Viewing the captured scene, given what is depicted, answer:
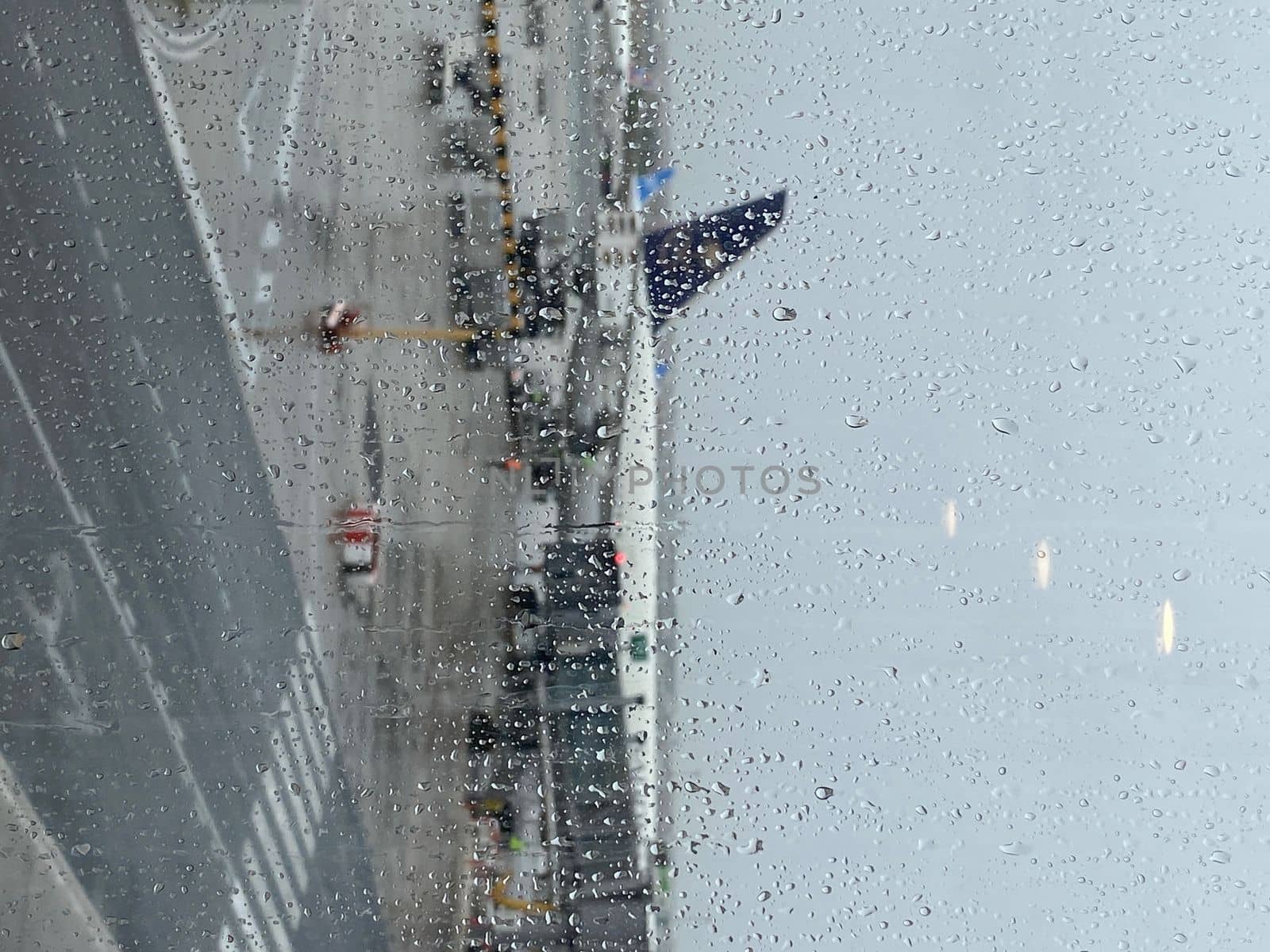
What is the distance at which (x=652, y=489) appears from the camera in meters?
1.01

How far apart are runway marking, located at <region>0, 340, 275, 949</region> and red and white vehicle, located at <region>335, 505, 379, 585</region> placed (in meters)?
0.35

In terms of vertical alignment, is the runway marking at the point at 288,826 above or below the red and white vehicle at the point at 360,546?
below

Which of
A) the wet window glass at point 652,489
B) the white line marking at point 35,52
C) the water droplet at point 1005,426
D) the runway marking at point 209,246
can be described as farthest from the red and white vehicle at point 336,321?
the water droplet at point 1005,426

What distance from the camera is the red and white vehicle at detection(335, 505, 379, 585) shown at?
1038 millimetres

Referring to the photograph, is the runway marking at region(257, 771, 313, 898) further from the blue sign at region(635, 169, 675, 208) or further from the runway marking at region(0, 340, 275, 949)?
the blue sign at region(635, 169, 675, 208)

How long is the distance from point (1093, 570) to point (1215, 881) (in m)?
0.50

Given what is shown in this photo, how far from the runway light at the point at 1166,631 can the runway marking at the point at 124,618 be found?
148 cm

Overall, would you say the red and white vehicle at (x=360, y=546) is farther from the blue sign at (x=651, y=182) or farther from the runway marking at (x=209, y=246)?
the blue sign at (x=651, y=182)

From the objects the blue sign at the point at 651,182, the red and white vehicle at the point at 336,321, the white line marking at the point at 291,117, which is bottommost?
the red and white vehicle at the point at 336,321

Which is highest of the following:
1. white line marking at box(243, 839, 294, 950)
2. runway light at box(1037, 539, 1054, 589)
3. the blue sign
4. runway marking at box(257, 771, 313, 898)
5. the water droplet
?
the blue sign

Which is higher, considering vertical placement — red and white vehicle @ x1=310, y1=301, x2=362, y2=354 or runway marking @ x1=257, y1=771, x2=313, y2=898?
red and white vehicle @ x1=310, y1=301, x2=362, y2=354

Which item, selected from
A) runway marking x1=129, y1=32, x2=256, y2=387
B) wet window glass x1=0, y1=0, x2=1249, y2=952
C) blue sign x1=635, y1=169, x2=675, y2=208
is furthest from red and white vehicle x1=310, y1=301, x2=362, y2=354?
blue sign x1=635, y1=169, x2=675, y2=208

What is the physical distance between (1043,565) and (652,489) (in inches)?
24.0

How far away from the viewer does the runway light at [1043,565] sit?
994 millimetres
